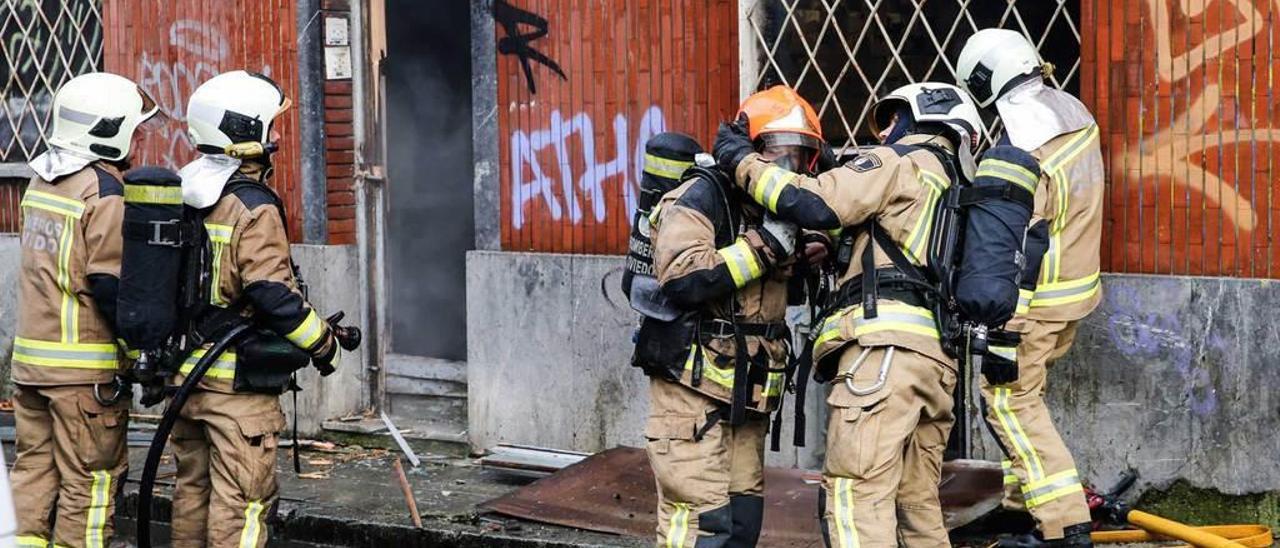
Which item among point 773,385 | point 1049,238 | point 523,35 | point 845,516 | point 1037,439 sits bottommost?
point 845,516

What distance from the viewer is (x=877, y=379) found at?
5324 mm

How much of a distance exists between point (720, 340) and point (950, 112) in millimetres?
1072

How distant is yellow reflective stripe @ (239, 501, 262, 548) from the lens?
5.88 meters

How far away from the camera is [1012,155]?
5383 mm

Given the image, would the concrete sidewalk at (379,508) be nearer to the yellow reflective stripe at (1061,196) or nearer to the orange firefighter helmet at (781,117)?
the yellow reflective stripe at (1061,196)

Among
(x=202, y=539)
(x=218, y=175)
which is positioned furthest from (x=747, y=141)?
(x=202, y=539)

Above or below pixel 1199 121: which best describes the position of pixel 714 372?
below

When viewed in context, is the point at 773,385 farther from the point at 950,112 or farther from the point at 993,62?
the point at 993,62

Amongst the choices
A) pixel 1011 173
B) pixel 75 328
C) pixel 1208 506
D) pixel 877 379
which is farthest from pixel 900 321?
pixel 75 328

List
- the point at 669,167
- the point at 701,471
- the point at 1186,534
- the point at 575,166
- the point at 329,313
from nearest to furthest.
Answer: the point at 701,471
the point at 669,167
the point at 1186,534
the point at 575,166
the point at 329,313

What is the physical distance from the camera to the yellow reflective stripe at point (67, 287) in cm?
614

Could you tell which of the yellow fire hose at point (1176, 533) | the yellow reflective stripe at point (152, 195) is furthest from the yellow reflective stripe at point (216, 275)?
the yellow fire hose at point (1176, 533)

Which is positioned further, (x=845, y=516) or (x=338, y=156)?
(x=338, y=156)

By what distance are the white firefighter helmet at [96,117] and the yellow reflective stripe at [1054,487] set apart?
3636mm
